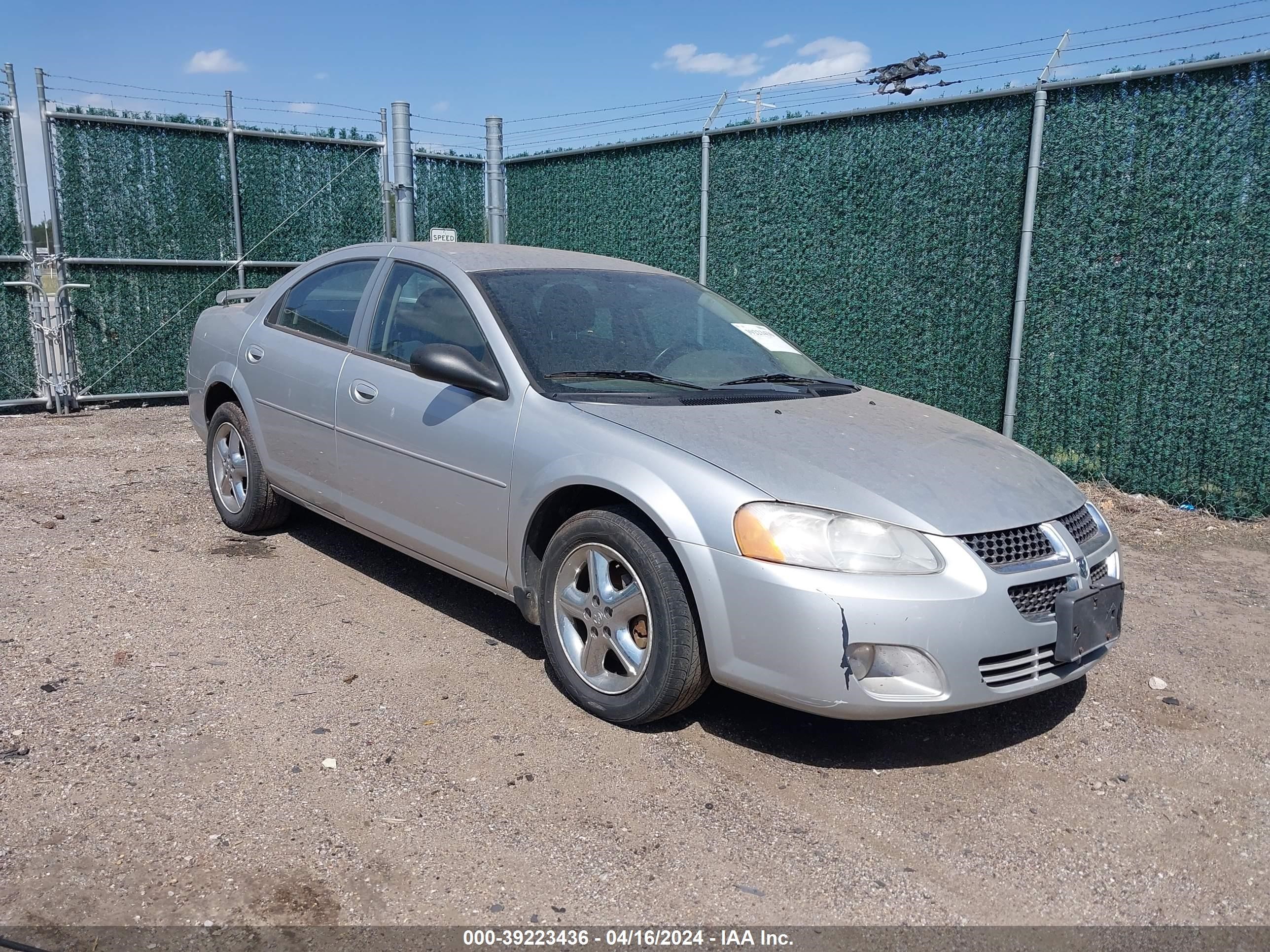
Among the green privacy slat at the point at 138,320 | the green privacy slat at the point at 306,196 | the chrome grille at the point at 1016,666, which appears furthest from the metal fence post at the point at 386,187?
the chrome grille at the point at 1016,666

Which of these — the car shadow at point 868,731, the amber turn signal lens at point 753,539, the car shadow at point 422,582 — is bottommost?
the car shadow at point 868,731

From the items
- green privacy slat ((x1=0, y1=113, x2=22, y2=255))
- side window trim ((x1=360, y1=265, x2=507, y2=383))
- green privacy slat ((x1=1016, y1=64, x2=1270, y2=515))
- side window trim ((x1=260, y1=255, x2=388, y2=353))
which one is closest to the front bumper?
side window trim ((x1=360, y1=265, x2=507, y2=383))

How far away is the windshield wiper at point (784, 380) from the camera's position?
4410mm

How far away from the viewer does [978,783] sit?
3.47m

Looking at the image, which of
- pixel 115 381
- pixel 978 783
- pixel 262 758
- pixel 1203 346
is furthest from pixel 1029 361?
pixel 115 381

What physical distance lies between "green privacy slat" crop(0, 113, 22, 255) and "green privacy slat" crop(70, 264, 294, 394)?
0.54 m

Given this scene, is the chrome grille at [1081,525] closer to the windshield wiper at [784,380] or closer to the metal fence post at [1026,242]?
Result: the windshield wiper at [784,380]

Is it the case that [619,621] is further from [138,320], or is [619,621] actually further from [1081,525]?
[138,320]

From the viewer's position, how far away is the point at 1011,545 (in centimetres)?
345

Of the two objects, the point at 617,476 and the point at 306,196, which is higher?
the point at 306,196

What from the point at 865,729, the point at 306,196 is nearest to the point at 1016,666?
the point at 865,729

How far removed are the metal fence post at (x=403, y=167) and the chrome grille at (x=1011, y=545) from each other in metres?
8.76

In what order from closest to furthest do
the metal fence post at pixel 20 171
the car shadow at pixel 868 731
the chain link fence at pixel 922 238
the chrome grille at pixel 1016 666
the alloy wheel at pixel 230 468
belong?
the chrome grille at pixel 1016 666 → the car shadow at pixel 868 731 → the alloy wheel at pixel 230 468 → the chain link fence at pixel 922 238 → the metal fence post at pixel 20 171

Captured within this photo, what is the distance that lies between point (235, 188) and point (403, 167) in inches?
66.5
